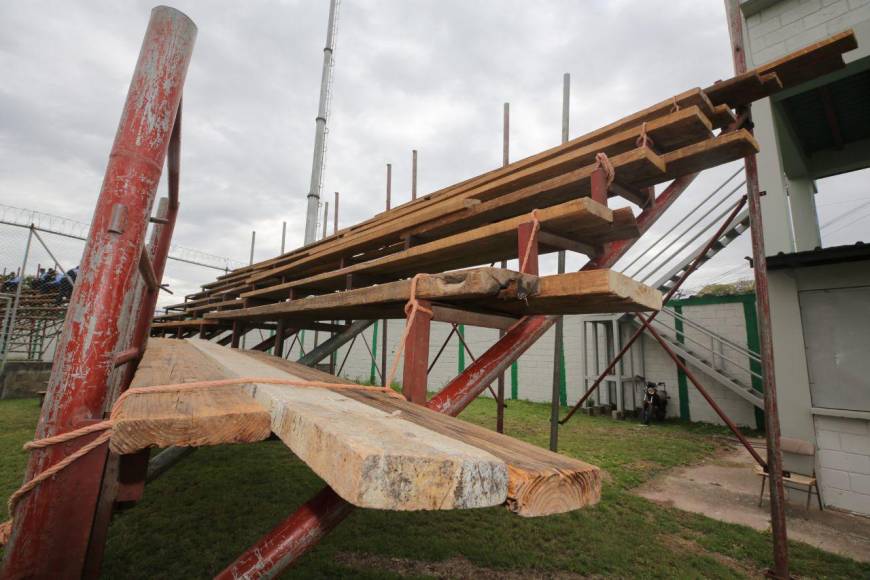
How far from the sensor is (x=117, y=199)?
1.14 meters

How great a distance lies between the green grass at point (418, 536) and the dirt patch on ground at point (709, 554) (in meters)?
0.01

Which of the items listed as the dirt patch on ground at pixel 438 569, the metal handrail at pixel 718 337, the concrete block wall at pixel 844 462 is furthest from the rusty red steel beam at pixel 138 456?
the metal handrail at pixel 718 337

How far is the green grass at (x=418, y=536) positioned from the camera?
10.1ft

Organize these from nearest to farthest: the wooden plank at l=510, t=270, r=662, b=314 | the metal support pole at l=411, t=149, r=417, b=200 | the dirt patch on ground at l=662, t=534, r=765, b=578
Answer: the wooden plank at l=510, t=270, r=662, b=314, the dirt patch on ground at l=662, t=534, r=765, b=578, the metal support pole at l=411, t=149, r=417, b=200

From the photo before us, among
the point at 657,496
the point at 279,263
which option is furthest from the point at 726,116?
the point at 279,263

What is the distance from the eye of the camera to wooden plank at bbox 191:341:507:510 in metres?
0.58

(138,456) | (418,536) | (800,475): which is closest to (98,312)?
(138,456)

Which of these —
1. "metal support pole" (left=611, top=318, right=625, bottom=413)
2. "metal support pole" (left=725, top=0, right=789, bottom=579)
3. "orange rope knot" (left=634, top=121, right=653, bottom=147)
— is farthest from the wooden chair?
"metal support pole" (left=611, top=318, right=625, bottom=413)

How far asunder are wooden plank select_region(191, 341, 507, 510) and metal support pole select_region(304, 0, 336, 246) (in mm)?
9234

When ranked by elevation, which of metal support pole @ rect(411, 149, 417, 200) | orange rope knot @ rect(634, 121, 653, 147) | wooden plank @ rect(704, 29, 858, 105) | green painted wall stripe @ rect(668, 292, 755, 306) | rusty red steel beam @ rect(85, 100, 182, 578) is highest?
metal support pole @ rect(411, 149, 417, 200)

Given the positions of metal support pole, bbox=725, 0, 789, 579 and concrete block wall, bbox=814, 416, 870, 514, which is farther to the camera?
concrete block wall, bbox=814, 416, 870, 514

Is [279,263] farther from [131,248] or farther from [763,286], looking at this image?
[763,286]

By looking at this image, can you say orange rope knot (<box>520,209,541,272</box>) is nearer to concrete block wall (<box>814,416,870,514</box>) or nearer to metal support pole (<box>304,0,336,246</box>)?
concrete block wall (<box>814,416,870,514</box>)

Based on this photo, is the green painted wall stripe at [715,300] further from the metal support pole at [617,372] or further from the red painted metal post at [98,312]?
the red painted metal post at [98,312]
